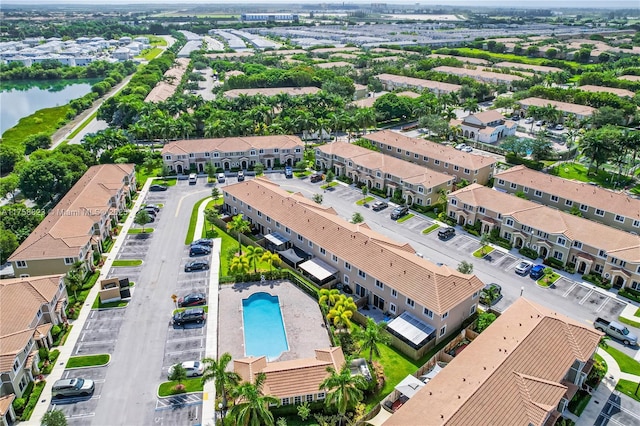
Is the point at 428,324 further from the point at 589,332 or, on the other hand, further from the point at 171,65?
the point at 171,65

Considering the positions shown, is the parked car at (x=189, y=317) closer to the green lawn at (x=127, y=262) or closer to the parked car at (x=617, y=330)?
the green lawn at (x=127, y=262)

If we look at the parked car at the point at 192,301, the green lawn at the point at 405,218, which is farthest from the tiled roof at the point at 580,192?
the parked car at the point at 192,301

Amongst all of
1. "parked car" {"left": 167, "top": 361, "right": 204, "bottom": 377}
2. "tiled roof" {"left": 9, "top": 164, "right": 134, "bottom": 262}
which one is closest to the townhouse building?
"tiled roof" {"left": 9, "top": 164, "right": 134, "bottom": 262}

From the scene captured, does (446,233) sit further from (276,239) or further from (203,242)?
(203,242)

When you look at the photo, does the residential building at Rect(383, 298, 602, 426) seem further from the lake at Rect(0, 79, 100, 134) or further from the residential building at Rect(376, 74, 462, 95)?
the lake at Rect(0, 79, 100, 134)

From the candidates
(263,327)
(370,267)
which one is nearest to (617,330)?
(370,267)

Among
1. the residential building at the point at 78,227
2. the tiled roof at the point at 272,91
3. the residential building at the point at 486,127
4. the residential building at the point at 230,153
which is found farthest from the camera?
the tiled roof at the point at 272,91
